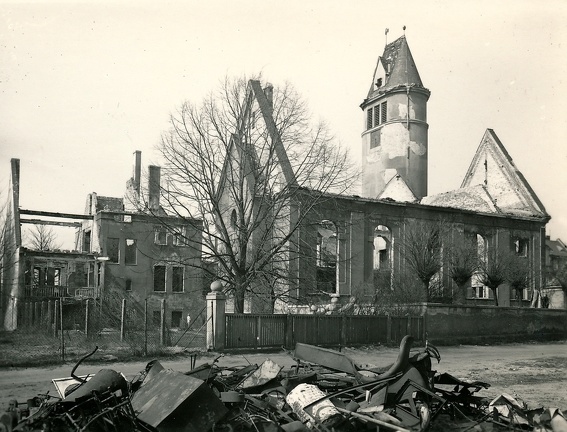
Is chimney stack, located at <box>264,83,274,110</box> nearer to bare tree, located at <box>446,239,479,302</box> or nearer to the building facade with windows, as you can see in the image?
bare tree, located at <box>446,239,479,302</box>

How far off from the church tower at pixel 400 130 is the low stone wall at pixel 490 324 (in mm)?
20458

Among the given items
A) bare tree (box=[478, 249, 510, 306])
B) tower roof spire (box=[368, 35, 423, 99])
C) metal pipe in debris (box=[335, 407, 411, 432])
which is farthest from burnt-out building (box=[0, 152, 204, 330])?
metal pipe in debris (box=[335, 407, 411, 432])

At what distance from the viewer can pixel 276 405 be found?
25.8ft

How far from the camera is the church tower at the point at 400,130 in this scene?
4869 cm

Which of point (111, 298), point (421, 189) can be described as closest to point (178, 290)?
point (111, 298)

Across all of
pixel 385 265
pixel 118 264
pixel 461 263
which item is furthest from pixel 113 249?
pixel 461 263

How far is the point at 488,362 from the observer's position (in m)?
17.9

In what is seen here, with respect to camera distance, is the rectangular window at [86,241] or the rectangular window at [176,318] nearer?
the rectangular window at [176,318]

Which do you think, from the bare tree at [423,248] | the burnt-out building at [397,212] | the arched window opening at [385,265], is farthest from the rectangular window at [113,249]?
the bare tree at [423,248]

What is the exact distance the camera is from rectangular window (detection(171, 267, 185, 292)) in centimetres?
4144

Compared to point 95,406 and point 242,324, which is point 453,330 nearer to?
point 242,324

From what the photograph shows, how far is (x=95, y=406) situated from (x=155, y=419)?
2.95ft

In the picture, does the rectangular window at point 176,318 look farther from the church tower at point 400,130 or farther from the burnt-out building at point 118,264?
the church tower at point 400,130

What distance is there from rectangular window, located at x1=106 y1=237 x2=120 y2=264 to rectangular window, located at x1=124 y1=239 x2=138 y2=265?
64 centimetres
